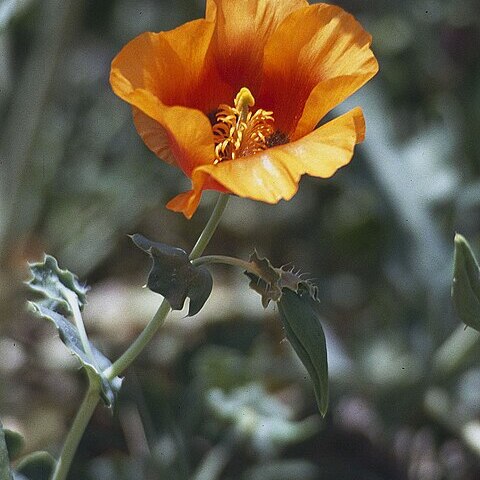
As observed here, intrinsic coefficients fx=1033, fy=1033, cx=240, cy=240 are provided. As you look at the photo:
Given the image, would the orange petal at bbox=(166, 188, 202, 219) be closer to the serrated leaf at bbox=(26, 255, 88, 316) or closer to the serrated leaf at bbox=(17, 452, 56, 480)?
the serrated leaf at bbox=(26, 255, 88, 316)

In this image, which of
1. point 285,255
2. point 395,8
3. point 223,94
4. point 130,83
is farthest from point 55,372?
point 395,8

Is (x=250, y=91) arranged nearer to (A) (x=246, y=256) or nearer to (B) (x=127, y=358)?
(B) (x=127, y=358)

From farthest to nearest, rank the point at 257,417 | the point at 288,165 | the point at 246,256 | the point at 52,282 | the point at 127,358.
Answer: the point at 246,256, the point at 257,417, the point at 52,282, the point at 127,358, the point at 288,165

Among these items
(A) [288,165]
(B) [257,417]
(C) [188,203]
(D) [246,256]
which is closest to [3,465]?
(C) [188,203]

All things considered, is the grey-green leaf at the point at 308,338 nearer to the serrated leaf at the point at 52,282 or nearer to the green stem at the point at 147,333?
the green stem at the point at 147,333

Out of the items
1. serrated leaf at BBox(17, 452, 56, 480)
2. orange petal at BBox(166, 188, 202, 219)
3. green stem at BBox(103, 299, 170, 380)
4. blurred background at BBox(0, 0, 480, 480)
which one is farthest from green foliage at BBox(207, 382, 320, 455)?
orange petal at BBox(166, 188, 202, 219)

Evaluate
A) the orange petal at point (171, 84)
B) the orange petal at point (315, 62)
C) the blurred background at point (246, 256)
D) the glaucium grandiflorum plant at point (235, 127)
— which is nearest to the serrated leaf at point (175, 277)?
the glaucium grandiflorum plant at point (235, 127)
